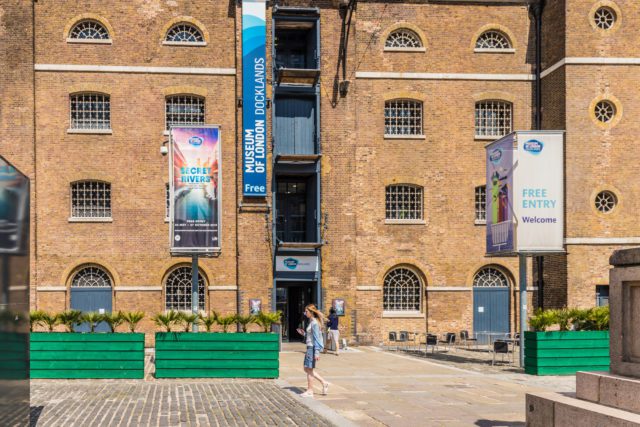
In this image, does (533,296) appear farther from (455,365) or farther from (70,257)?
(70,257)

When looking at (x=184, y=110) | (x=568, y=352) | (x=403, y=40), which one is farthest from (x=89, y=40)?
(x=568, y=352)

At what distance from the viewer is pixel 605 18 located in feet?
94.6

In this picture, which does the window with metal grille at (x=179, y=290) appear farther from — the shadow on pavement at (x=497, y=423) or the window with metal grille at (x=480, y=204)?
the shadow on pavement at (x=497, y=423)

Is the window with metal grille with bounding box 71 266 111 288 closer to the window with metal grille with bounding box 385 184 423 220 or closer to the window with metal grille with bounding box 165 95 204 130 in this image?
the window with metal grille with bounding box 165 95 204 130

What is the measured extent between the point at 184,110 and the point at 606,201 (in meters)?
15.5

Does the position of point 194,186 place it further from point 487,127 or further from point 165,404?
point 487,127

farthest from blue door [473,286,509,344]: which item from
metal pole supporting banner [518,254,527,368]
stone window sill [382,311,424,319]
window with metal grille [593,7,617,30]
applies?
window with metal grille [593,7,617,30]

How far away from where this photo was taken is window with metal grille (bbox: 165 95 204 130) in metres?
29.2

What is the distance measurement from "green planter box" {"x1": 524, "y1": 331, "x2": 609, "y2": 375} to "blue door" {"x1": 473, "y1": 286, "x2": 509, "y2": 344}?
10.9 m

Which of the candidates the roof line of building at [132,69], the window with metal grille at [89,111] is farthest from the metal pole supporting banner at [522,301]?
the window with metal grille at [89,111]

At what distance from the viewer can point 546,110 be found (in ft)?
98.2

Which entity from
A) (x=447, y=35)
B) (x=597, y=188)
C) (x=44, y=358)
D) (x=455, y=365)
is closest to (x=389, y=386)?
(x=455, y=365)

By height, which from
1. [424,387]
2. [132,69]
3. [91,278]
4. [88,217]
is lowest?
[424,387]

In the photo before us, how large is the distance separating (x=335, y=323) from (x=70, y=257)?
9712 millimetres
